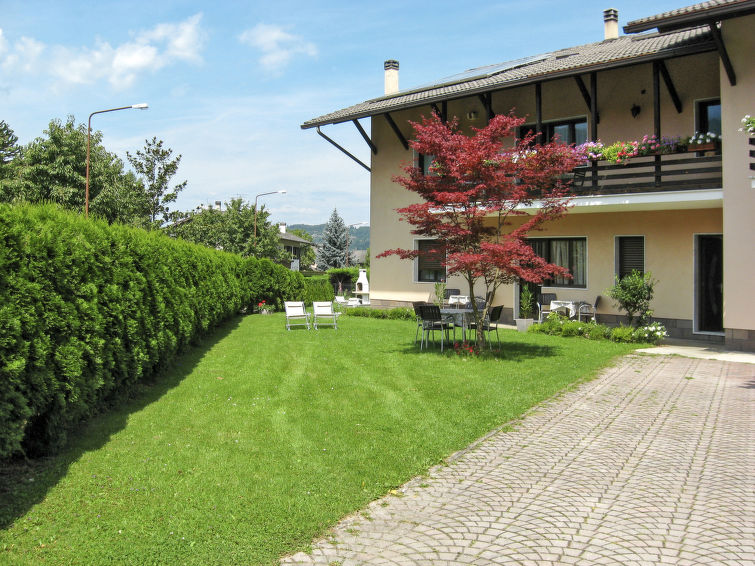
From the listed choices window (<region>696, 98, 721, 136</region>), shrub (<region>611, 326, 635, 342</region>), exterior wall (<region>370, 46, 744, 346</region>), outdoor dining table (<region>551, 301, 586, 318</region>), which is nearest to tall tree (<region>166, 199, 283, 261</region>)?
exterior wall (<region>370, 46, 744, 346</region>)

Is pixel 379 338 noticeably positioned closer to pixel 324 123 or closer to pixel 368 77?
pixel 324 123

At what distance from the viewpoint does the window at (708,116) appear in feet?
44.9

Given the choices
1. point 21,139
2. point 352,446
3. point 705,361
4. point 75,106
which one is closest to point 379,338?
point 705,361

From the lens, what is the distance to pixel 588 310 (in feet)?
49.6

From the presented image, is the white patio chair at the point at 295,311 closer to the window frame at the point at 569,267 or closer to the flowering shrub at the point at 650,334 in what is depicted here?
the window frame at the point at 569,267

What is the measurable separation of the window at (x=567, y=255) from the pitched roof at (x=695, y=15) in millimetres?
5754

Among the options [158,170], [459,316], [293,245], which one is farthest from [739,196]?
[293,245]

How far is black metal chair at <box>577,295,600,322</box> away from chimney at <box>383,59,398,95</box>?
11.7 m

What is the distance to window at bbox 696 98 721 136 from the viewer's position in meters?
13.7

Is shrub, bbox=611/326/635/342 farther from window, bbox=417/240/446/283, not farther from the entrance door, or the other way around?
window, bbox=417/240/446/283

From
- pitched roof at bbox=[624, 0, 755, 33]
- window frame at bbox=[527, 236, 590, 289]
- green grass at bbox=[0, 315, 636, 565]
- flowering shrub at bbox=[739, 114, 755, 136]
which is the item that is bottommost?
green grass at bbox=[0, 315, 636, 565]

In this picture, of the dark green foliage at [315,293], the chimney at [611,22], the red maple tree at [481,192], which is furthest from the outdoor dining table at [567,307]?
the dark green foliage at [315,293]

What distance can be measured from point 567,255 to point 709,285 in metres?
3.61

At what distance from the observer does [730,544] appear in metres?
3.59
